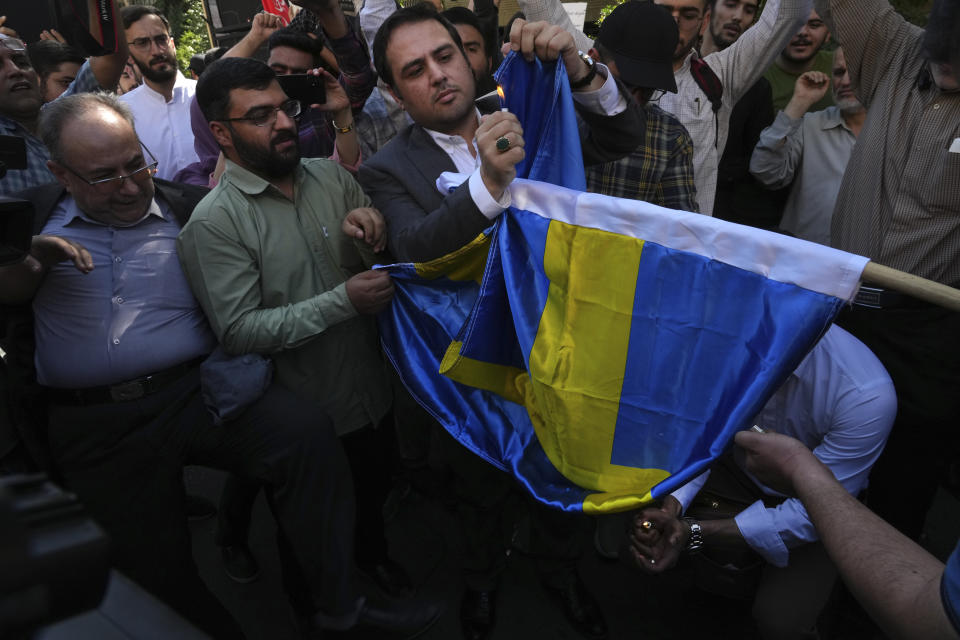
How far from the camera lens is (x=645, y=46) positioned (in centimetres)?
244

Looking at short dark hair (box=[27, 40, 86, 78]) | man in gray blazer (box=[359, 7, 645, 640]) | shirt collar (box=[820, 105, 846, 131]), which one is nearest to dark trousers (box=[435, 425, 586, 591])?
man in gray blazer (box=[359, 7, 645, 640])

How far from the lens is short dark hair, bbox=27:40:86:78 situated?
13.3 feet

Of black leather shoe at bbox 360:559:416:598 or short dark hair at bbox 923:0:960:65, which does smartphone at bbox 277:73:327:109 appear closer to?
black leather shoe at bbox 360:559:416:598

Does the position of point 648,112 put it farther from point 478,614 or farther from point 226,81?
point 478,614

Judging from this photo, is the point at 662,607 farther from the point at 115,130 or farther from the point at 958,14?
the point at 115,130

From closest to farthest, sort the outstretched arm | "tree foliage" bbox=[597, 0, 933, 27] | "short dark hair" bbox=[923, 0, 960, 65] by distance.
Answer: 1. the outstretched arm
2. "short dark hair" bbox=[923, 0, 960, 65]
3. "tree foliage" bbox=[597, 0, 933, 27]

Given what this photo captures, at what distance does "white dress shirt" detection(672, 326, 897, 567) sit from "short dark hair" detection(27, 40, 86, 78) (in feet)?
14.2

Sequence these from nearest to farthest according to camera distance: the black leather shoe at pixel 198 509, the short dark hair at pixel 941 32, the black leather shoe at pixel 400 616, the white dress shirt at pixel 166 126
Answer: the short dark hair at pixel 941 32, the black leather shoe at pixel 400 616, the black leather shoe at pixel 198 509, the white dress shirt at pixel 166 126

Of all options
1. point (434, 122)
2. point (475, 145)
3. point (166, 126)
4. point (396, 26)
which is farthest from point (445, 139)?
point (166, 126)

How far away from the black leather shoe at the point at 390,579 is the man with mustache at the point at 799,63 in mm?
3119

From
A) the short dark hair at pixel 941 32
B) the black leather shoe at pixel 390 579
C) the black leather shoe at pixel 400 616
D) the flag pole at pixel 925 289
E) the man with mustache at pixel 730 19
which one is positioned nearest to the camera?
the flag pole at pixel 925 289

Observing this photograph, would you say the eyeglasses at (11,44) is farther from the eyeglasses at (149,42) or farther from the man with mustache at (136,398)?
the man with mustache at (136,398)

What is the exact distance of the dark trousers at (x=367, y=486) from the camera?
247cm

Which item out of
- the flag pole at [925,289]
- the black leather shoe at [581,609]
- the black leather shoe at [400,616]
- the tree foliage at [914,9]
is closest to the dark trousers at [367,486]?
the black leather shoe at [400,616]
